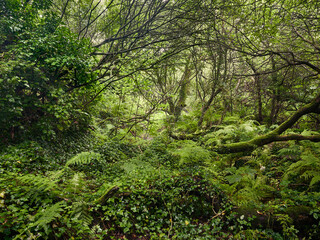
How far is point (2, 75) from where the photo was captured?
3.73 m

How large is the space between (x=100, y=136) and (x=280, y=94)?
730cm

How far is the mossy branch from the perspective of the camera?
4.57m

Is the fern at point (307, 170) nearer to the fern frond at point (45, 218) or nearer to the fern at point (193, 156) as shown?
the fern at point (193, 156)

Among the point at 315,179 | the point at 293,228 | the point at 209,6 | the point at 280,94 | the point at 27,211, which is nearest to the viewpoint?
the point at 27,211

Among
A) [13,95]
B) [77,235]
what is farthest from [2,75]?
[77,235]

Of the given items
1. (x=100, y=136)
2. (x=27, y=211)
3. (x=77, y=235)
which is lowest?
(x=77, y=235)

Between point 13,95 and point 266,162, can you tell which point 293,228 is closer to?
point 266,162

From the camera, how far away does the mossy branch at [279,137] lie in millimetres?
4566

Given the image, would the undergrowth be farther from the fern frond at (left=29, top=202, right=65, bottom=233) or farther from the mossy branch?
the mossy branch

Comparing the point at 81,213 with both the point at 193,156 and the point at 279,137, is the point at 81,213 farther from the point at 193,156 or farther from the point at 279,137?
the point at 279,137

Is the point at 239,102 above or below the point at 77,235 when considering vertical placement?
above

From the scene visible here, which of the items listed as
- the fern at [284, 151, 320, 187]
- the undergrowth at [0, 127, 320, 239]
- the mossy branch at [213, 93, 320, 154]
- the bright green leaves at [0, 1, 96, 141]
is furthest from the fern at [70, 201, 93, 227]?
the mossy branch at [213, 93, 320, 154]

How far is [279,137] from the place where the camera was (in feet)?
16.0


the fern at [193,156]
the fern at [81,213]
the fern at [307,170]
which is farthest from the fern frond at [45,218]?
the fern at [307,170]
